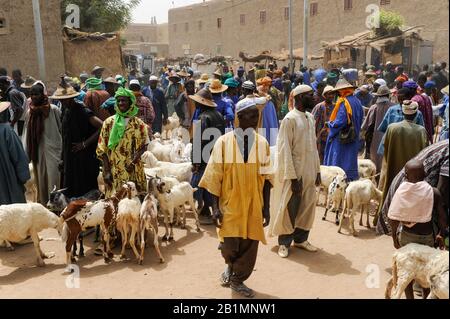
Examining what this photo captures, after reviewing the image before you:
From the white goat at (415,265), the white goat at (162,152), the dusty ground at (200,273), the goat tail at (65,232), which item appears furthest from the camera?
the white goat at (162,152)

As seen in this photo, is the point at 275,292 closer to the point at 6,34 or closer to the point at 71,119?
the point at 71,119

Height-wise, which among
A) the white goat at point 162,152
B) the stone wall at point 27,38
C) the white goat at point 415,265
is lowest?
the white goat at point 415,265

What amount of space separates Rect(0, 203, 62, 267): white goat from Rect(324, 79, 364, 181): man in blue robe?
13.4ft

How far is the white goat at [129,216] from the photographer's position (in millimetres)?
5074

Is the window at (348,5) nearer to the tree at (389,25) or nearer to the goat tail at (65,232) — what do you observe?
the tree at (389,25)

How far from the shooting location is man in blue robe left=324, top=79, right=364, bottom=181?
6.61m

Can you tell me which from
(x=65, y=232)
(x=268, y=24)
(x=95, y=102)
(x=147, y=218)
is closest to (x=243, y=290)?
(x=147, y=218)

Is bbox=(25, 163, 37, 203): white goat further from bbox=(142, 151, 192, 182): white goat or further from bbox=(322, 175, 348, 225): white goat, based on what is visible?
bbox=(322, 175, 348, 225): white goat

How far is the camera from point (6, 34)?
44.3ft

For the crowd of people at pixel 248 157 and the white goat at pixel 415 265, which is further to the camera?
the crowd of people at pixel 248 157

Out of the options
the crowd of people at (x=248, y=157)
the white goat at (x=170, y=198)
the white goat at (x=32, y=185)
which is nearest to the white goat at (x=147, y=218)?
the crowd of people at (x=248, y=157)

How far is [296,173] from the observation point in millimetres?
5145

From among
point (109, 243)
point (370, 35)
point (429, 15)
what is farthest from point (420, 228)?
point (429, 15)

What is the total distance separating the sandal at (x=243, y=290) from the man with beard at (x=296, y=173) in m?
1.08
